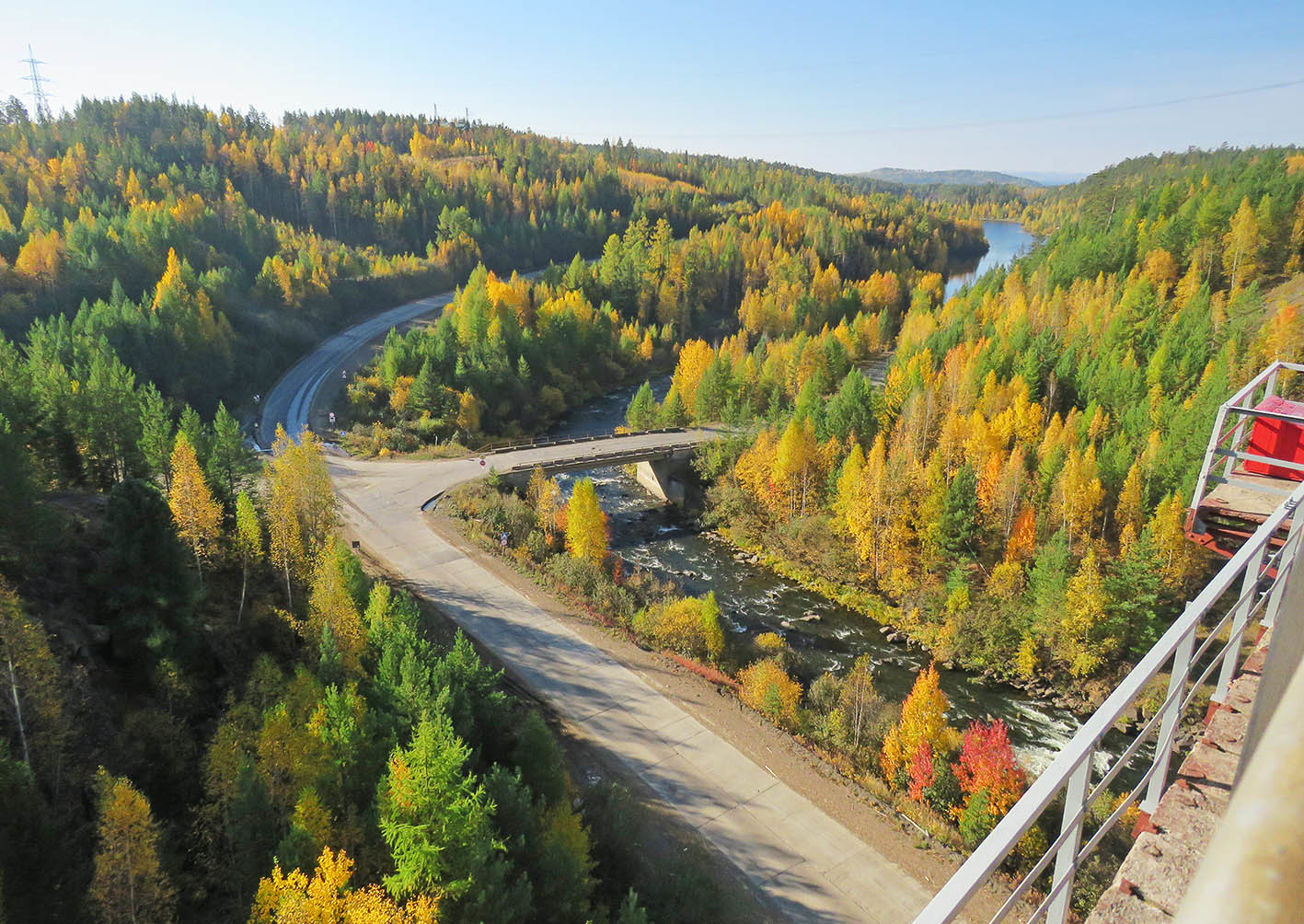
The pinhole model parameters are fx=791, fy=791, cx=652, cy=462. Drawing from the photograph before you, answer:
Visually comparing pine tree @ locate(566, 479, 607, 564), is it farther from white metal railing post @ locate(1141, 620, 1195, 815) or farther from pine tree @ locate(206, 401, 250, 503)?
white metal railing post @ locate(1141, 620, 1195, 815)

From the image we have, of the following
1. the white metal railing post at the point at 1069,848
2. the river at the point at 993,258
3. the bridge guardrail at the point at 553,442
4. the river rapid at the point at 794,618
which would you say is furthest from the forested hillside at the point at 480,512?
the river at the point at 993,258

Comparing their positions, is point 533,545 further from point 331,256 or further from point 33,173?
point 33,173

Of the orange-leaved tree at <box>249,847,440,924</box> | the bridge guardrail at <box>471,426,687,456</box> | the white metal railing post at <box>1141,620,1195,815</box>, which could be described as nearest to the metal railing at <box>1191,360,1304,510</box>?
the white metal railing post at <box>1141,620,1195,815</box>

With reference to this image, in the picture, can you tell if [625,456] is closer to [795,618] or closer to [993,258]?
[795,618]

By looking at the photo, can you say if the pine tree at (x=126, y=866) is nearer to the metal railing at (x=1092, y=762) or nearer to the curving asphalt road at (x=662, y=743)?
the curving asphalt road at (x=662, y=743)

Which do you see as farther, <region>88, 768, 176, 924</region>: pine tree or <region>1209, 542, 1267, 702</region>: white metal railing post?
<region>88, 768, 176, 924</region>: pine tree
